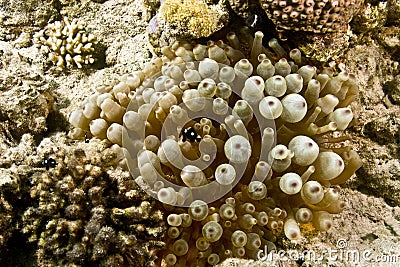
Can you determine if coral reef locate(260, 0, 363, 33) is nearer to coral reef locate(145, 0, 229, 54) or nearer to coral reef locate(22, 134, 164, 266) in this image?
coral reef locate(145, 0, 229, 54)

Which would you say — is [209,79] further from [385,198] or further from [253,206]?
[385,198]

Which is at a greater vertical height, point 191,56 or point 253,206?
point 191,56

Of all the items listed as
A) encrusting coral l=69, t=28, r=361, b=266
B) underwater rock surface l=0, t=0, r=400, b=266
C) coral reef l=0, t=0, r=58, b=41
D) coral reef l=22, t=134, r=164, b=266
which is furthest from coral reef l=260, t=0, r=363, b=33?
coral reef l=0, t=0, r=58, b=41

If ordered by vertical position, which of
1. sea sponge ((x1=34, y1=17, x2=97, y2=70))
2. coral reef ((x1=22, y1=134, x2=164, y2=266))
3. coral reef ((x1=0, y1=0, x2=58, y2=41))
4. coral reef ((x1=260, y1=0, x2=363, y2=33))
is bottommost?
coral reef ((x1=22, y1=134, x2=164, y2=266))

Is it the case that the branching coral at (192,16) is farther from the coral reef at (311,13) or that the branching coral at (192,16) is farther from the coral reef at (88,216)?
the coral reef at (88,216)

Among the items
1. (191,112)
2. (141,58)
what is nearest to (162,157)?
(191,112)

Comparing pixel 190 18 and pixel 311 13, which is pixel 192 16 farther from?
pixel 311 13
